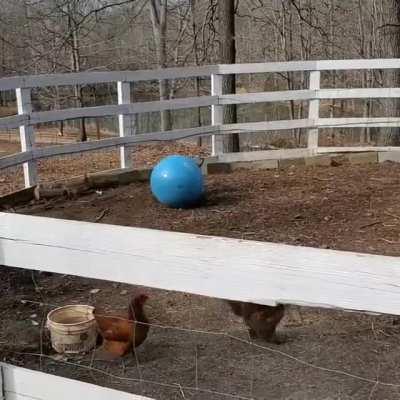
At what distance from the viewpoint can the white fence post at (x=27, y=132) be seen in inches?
268

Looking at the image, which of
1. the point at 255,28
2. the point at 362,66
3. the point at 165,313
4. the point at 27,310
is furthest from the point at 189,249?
the point at 255,28

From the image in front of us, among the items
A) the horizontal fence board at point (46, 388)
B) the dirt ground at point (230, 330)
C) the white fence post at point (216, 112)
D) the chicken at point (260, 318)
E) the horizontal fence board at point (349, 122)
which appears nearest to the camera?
the horizontal fence board at point (46, 388)

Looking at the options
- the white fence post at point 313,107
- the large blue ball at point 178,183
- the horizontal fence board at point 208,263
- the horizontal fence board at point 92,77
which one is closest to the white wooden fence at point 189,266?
the horizontal fence board at point 208,263

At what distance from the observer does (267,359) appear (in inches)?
131

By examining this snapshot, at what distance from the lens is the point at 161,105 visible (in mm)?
8617

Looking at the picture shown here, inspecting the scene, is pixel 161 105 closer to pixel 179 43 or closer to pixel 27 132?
pixel 27 132

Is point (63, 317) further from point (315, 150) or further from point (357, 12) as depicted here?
point (357, 12)

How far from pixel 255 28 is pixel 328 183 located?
22.5 meters

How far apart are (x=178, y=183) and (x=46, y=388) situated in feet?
15.2

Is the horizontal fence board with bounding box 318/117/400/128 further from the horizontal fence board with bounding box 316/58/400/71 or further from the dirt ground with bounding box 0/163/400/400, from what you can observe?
the dirt ground with bounding box 0/163/400/400

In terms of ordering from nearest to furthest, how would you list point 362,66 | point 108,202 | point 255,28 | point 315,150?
1. point 108,202
2. point 362,66
3. point 315,150
4. point 255,28

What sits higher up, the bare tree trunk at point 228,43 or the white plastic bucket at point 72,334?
the bare tree trunk at point 228,43

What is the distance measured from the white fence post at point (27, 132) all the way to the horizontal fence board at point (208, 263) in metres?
5.15

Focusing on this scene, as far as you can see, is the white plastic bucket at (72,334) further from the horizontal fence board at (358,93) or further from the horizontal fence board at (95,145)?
the horizontal fence board at (358,93)
